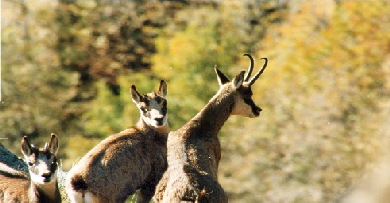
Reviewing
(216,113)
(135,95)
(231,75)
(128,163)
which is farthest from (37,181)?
(231,75)

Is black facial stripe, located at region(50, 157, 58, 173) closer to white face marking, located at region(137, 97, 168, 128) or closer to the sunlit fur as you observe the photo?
the sunlit fur

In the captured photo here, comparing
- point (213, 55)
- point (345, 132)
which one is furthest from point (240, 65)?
point (345, 132)

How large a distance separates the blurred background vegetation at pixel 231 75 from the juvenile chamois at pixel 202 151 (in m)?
23.3

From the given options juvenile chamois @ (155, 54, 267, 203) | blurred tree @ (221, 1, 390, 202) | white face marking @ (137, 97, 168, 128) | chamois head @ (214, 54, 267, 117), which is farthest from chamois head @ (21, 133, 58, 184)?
blurred tree @ (221, 1, 390, 202)

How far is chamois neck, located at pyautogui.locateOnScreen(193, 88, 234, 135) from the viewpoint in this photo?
1305 centimetres

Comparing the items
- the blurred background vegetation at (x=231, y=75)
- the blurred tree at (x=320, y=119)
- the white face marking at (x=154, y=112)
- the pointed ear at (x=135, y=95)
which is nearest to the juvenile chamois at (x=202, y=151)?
the white face marking at (x=154, y=112)

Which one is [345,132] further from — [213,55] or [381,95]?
[213,55]

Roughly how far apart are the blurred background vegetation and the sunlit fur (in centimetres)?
2331

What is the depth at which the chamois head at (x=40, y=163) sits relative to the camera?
36.2ft

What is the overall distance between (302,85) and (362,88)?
384 cm

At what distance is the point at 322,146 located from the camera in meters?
42.6

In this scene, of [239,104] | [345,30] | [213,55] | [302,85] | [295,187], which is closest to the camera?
[239,104]

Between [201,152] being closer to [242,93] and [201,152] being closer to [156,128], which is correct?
[156,128]

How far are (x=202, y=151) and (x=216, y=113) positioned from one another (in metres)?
0.98
